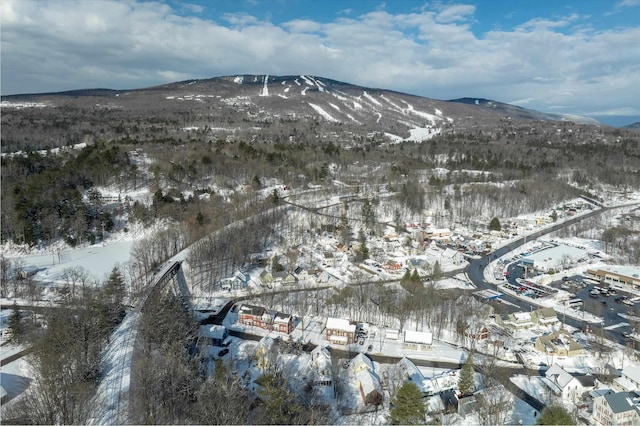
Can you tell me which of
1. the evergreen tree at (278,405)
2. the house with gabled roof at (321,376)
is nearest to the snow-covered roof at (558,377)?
the house with gabled roof at (321,376)

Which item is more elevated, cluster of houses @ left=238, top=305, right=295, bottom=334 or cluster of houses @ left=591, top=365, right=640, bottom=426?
cluster of houses @ left=591, top=365, right=640, bottom=426

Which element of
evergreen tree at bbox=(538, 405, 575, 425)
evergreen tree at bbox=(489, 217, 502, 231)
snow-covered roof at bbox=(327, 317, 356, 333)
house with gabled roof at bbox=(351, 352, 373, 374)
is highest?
evergreen tree at bbox=(489, 217, 502, 231)

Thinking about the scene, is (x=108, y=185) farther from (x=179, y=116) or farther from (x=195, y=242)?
(x=179, y=116)

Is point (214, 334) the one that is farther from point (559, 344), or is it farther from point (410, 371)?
point (559, 344)

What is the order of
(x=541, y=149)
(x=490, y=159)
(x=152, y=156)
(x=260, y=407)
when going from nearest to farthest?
(x=260, y=407)
(x=152, y=156)
(x=490, y=159)
(x=541, y=149)

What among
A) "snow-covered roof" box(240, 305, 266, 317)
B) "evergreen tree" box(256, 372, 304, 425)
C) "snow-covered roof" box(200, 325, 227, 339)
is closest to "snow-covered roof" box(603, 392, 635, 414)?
"evergreen tree" box(256, 372, 304, 425)

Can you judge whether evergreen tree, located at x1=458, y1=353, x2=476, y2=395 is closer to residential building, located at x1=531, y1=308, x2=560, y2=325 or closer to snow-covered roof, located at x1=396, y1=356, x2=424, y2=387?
snow-covered roof, located at x1=396, y1=356, x2=424, y2=387

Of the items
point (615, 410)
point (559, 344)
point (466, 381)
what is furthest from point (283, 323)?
point (615, 410)

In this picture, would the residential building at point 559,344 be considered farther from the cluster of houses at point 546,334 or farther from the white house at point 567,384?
the white house at point 567,384

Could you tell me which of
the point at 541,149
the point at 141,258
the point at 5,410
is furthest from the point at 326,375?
the point at 541,149
